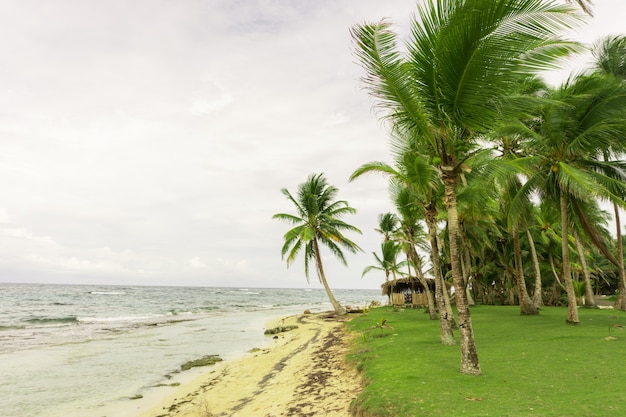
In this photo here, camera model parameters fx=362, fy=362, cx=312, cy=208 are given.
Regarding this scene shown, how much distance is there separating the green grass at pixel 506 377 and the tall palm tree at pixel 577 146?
4.61m

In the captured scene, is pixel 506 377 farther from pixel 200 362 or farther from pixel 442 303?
pixel 200 362

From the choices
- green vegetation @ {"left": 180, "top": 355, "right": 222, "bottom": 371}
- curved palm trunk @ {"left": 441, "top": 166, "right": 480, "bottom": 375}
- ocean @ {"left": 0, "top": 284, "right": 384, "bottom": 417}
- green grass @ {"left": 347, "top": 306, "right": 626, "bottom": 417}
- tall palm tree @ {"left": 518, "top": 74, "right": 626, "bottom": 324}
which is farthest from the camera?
green vegetation @ {"left": 180, "top": 355, "right": 222, "bottom": 371}

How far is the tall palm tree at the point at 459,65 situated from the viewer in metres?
5.72

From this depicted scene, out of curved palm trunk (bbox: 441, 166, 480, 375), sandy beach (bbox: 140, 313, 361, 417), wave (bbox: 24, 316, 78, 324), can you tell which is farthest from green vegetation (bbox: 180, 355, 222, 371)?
wave (bbox: 24, 316, 78, 324)

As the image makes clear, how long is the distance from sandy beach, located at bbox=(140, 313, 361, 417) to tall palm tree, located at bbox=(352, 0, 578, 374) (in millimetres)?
3199

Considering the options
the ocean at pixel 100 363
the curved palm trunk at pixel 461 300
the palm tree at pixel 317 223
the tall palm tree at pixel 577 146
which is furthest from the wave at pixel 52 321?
the tall palm tree at pixel 577 146

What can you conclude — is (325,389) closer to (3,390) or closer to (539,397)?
(539,397)

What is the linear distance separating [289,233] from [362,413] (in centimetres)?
1962

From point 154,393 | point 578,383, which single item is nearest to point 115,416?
point 154,393

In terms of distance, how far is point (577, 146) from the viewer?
13.4 meters

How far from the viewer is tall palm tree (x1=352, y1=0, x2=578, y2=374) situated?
18.8 feet

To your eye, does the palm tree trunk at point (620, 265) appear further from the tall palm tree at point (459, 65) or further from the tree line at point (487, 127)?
the tall palm tree at point (459, 65)

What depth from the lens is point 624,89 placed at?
497 inches

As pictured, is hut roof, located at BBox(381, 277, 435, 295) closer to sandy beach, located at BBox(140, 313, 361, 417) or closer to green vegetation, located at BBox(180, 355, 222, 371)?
sandy beach, located at BBox(140, 313, 361, 417)
